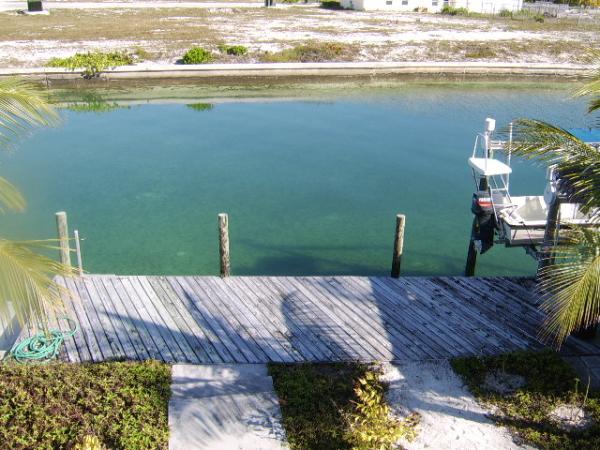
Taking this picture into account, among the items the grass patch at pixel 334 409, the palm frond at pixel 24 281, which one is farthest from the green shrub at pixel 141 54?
the palm frond at pixel 24 281

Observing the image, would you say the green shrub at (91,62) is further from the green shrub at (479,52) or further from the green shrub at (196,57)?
the green shrub at (479,52)

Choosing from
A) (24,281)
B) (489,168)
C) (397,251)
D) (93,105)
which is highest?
(24,281)

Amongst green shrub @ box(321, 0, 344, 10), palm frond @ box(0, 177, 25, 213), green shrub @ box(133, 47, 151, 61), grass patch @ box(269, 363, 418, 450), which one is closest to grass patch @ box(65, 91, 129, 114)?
green shrub @ box(133, 47, 151, 61)

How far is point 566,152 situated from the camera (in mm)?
6262

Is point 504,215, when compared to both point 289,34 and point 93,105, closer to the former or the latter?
point 93,105

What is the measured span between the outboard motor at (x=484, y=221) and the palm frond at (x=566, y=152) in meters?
4.34

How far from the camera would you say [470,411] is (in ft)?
23.1

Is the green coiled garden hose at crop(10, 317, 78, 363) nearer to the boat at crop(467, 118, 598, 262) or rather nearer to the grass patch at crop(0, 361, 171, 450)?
the grass patch at crop(0, 361, 171, 450)

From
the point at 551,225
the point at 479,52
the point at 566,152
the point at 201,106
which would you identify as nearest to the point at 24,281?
the point at 566,152

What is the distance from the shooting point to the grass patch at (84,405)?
630 cm

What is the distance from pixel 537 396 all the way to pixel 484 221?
4.21 metres

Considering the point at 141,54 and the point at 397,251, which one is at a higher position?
the point at 141,54

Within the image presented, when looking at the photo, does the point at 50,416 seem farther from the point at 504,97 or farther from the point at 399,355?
the point at 504,97

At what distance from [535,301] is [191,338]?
518 cm
